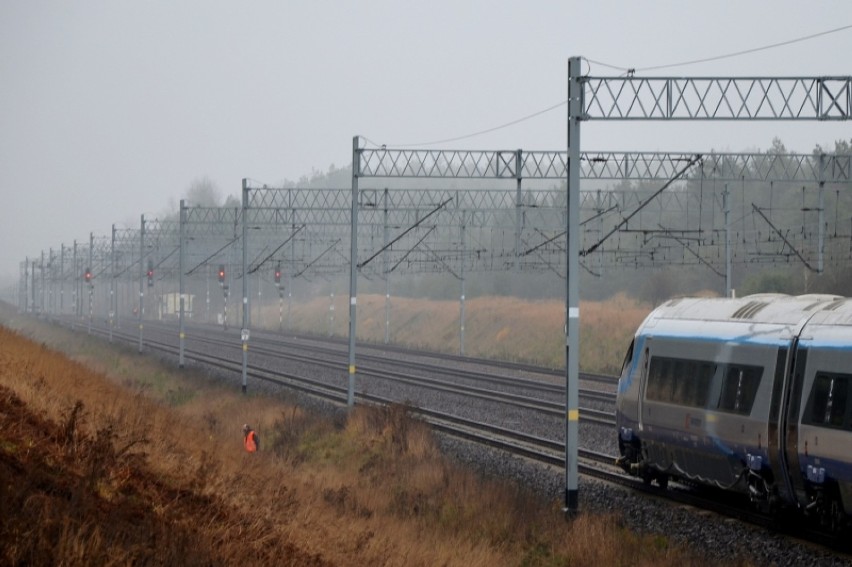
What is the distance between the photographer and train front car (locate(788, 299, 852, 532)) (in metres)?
13.9

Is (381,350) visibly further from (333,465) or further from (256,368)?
(333,465)

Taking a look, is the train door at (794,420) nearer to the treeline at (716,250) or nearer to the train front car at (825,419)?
the train front car at (825,419)

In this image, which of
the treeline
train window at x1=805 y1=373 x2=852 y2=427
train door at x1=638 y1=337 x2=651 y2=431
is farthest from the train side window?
the treeline

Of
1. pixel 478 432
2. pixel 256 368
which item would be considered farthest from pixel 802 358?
pixel 256 368

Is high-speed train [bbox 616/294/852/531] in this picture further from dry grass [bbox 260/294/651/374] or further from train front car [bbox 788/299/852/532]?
dry grass [bbox 260/294/651/374]

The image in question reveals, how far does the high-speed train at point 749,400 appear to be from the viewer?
14336mm

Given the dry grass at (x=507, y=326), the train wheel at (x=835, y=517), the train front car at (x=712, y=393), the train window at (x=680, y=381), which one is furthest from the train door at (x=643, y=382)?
the dry grass at (x=507, y=326)

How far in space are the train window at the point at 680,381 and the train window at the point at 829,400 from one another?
2731 mm

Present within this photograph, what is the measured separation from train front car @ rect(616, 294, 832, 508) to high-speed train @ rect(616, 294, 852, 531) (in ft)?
0.06

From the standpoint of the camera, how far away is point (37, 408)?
47.7 feet

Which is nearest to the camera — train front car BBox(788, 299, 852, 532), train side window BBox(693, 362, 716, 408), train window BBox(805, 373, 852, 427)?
train front car BBox(788, 299, 852, 532)

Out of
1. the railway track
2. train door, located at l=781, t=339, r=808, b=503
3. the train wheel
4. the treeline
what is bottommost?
the railway track

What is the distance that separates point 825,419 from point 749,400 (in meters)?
1.90

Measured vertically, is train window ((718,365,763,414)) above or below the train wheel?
above
